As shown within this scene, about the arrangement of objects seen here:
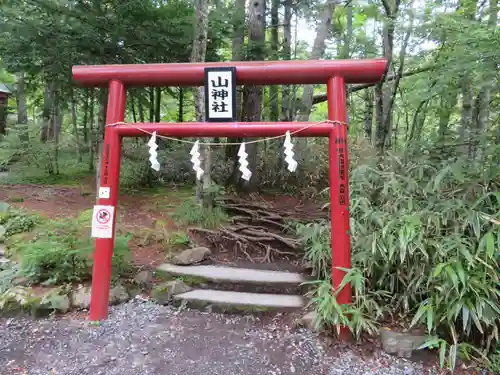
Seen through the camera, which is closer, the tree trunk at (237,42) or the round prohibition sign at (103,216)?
the round prohibition sign at (103,216)

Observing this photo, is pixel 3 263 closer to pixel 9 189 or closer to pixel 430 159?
pixel 9 189

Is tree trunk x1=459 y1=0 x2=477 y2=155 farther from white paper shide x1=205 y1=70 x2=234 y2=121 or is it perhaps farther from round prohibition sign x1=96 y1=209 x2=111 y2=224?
round prohibition sign x1=96 y1=209 x2=111 y2=224

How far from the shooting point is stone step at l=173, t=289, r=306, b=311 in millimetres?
3738

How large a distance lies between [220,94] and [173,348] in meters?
2.61

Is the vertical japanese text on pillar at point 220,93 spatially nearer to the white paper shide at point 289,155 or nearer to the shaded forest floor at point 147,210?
the white paper shide at point 289,155

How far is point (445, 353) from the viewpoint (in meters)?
2.93

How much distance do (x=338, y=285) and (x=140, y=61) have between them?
17.2 feet

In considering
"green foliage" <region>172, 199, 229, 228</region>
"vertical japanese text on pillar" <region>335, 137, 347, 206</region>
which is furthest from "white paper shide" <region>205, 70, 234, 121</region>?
"green foliage" <region>172, 199, 229, 228</region>

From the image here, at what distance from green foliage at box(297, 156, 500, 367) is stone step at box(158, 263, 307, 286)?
0.41 m

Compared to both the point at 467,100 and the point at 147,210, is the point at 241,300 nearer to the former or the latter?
the point at 147,210

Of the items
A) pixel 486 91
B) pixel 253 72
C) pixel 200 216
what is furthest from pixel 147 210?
pixel 486 91

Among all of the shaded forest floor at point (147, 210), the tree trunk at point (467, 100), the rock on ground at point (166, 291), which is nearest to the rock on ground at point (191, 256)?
the shaded forest floor at point (147, 210)

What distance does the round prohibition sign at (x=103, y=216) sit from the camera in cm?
355

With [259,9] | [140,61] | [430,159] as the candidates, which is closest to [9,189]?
[140,61]
